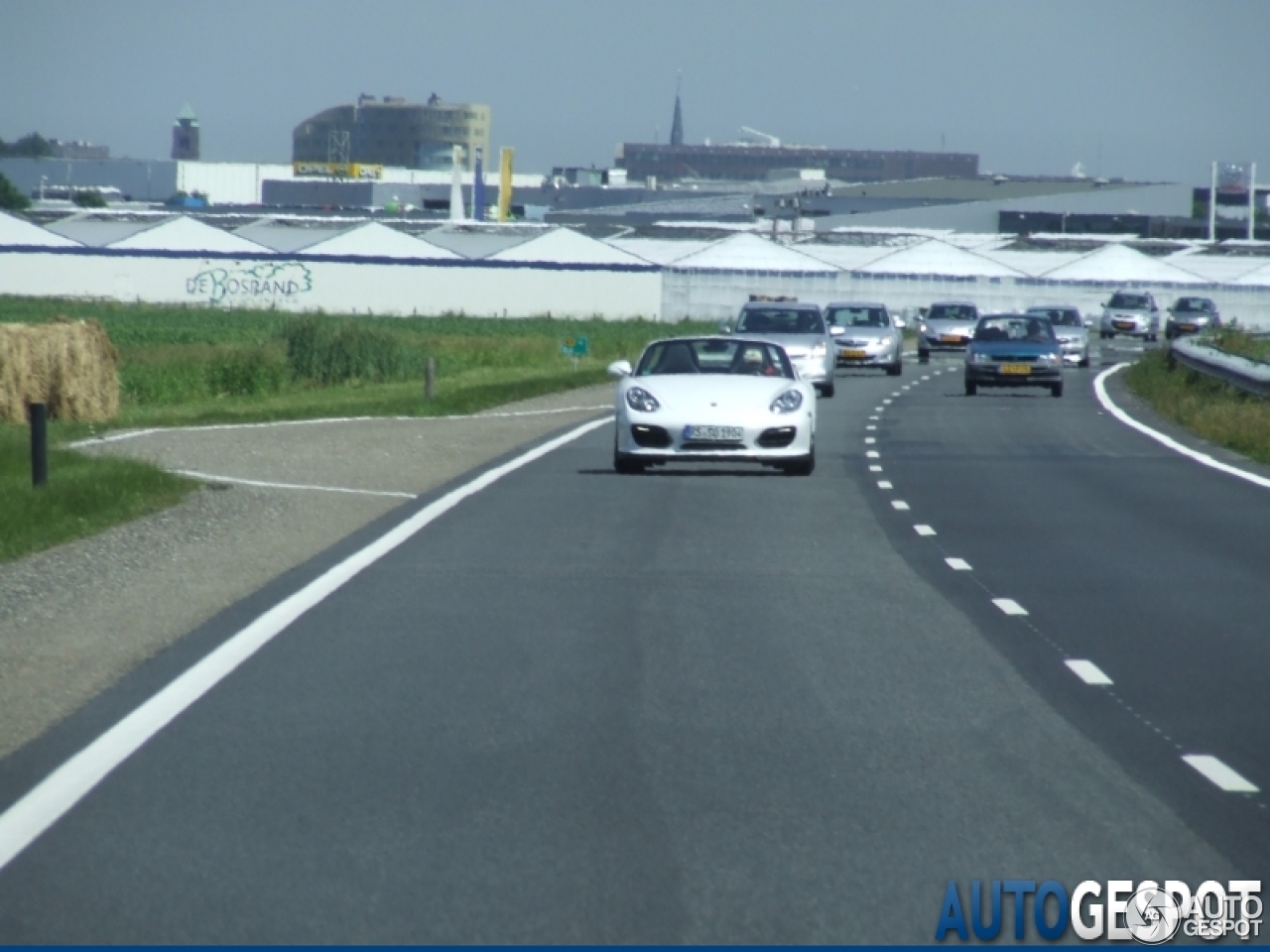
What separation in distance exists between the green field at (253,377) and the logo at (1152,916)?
375 inches

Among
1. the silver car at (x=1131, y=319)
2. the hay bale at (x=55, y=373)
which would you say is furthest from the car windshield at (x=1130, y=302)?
the hay bale at (x=55, y=373)

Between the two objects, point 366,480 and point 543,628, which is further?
point 366,480

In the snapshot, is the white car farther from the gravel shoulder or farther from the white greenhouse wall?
the white greenhouse wall

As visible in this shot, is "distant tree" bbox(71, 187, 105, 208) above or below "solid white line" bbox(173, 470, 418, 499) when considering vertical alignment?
above

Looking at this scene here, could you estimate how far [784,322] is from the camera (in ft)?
136

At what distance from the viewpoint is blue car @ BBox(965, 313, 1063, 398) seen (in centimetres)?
4147

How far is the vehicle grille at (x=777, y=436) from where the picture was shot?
70.3 feet

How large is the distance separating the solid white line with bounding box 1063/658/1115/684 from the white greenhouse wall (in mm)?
85744

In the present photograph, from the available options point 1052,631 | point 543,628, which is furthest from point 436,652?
point 1052,631

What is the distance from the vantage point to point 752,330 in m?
41.8

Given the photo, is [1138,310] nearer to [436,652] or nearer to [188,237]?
[188,237]

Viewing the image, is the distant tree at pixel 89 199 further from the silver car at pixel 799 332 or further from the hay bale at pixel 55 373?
the hay bale at pixel 55 373

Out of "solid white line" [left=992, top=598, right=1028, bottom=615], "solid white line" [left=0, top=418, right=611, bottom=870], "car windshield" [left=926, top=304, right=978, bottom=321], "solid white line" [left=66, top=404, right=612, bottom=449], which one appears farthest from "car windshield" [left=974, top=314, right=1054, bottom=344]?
"solid white line" [left=992, top=598, right=1028, bottom=615]

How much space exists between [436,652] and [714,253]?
9308 centimetres
